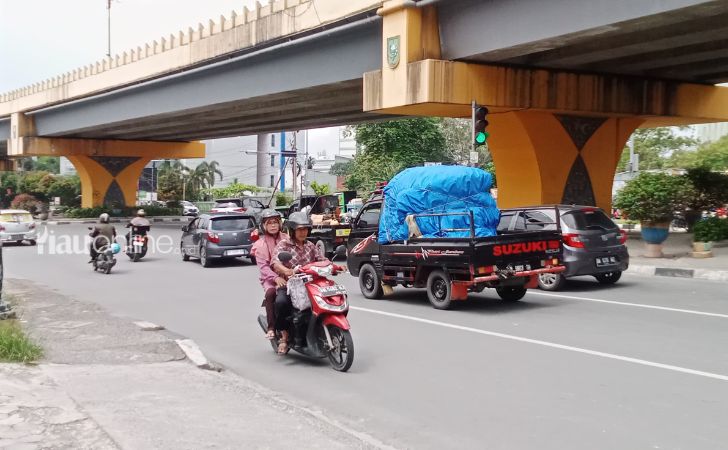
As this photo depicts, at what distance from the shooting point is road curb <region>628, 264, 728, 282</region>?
15.7 metres

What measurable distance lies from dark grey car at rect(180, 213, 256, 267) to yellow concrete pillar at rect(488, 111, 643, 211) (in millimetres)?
7972

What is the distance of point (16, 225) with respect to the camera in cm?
2862

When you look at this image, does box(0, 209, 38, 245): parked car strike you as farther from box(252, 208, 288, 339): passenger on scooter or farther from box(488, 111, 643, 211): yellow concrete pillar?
box(252, 208, 288, 339): passenger on scooter

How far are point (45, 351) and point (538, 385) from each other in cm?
528

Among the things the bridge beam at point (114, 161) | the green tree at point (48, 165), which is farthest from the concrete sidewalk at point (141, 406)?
the green tree at point (48, 165)

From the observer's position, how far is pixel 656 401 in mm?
6352

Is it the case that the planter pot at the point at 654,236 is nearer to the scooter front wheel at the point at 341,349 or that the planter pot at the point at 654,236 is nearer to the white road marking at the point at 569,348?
the white road marking at the point at 569,348

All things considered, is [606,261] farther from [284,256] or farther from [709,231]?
[284,256]

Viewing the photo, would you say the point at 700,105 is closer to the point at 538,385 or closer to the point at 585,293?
the point at 585,293

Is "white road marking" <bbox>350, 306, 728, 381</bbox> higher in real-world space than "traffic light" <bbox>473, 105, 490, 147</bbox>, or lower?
lower

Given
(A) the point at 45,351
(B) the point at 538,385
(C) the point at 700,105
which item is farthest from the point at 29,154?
(B) the point at 538,385

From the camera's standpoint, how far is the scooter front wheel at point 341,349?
7.59m

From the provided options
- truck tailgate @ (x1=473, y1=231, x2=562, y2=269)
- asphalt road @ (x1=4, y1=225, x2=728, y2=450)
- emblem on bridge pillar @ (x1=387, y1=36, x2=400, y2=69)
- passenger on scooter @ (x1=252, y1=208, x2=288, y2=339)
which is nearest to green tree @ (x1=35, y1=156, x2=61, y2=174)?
emblem on bridge pillar @ (x1=387, y1=36, x2=400, y2=69)

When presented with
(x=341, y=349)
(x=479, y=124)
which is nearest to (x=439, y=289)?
(x=341, y=349)
